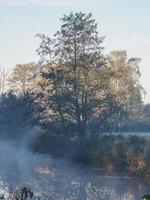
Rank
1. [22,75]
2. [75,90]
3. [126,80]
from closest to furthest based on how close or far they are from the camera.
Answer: [75,90], [126,80], [22,75]

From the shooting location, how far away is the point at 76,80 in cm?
4525

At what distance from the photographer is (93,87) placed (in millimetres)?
45312

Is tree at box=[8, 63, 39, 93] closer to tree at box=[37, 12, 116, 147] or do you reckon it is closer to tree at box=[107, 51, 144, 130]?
tree at box=[107, 51, 144, 130]

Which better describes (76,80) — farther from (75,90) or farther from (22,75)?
(22,75)

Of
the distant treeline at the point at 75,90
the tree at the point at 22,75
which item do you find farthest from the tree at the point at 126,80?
the distant treeline at the point at 75,90

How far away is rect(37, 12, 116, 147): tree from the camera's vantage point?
1762 inches

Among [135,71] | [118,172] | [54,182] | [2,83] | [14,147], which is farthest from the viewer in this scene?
[2,83]

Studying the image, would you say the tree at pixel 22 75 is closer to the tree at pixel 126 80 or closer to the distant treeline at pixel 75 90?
the tree at pixel 126 80

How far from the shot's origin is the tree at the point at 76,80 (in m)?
44.8

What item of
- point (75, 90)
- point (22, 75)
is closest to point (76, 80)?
point (75, 90)

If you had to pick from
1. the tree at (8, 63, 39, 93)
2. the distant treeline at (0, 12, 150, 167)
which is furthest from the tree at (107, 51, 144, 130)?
A: the distant treeline at (0, 12, 150, 167)

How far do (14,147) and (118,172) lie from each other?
20.2 meters

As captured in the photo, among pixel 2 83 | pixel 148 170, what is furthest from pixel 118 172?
pixel 2 83

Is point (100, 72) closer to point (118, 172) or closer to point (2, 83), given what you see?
point (118, 172)
